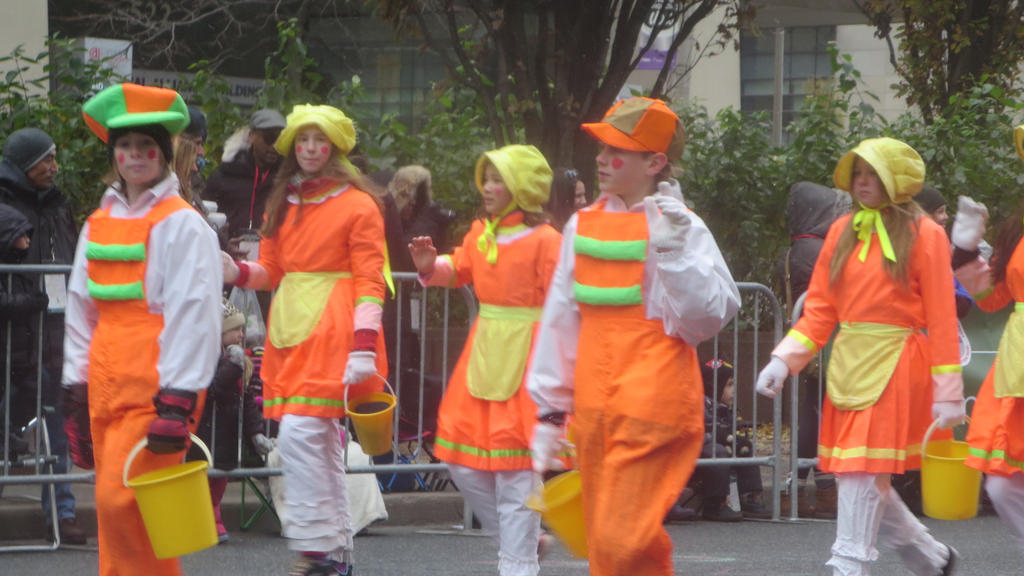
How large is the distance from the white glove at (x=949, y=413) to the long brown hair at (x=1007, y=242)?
0.63 meters

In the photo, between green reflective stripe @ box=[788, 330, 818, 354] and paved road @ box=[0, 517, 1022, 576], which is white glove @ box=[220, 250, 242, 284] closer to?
paved road @ box=[0, 517, 1022, 576]

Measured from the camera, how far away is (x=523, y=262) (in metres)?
6.73

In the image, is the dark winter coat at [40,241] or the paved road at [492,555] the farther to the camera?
the dark winter coat at [40,241]

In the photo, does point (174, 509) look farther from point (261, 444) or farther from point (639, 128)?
point (261, 444)

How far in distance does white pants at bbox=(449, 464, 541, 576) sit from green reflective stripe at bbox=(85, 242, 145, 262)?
5.98 ft

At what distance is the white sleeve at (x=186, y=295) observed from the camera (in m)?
5.15

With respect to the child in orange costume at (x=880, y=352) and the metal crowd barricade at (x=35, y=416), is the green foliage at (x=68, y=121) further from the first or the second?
the child in orange costume at (x=880, y=352)

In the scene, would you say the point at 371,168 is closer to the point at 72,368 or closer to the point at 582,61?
the point at 582,61

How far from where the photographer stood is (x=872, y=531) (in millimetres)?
6008

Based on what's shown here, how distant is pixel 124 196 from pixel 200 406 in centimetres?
77

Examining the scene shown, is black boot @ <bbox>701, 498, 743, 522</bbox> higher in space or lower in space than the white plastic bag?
lower

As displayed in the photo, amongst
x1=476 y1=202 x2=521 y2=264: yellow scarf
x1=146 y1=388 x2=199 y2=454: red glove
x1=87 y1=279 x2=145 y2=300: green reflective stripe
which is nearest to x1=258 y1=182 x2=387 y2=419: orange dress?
x1=476 y1=202 x2=521 y2=264: yellow scarf

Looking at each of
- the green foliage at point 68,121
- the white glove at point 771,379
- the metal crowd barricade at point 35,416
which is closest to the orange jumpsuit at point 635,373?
the white glove at point 771,379

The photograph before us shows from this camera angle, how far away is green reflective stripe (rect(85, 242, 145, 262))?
17.4ft
